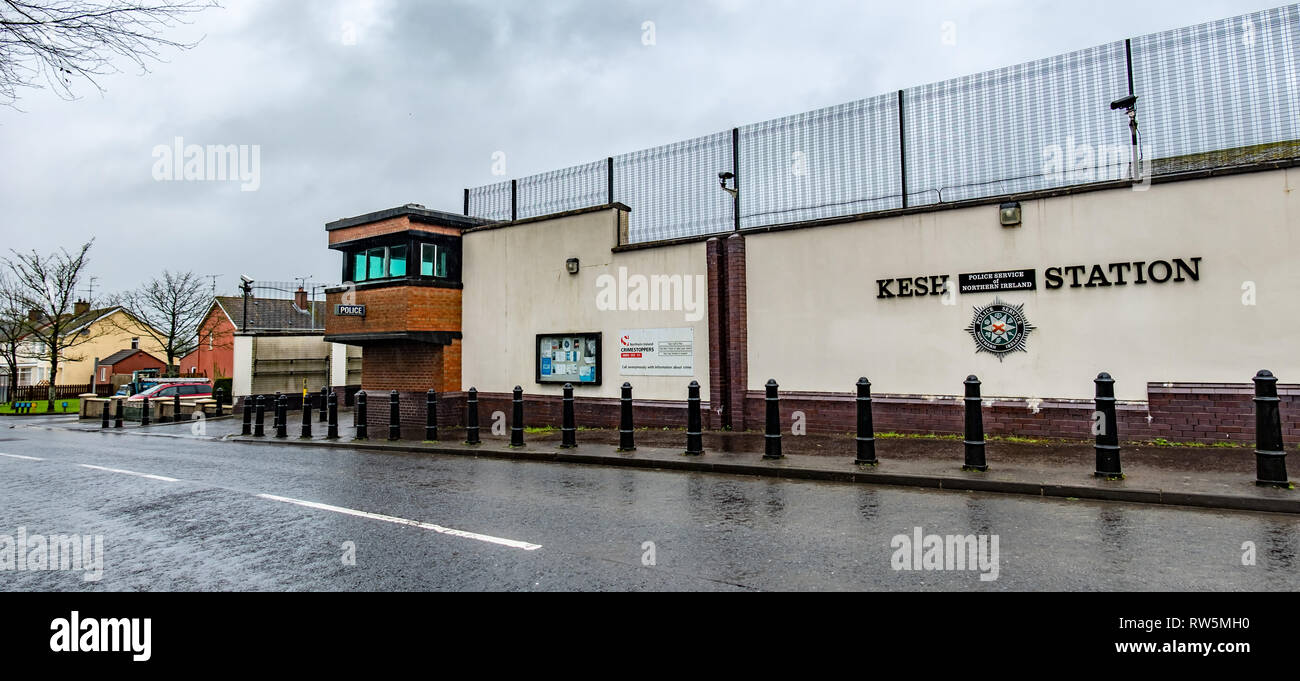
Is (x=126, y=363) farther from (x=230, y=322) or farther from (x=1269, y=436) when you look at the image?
(x=1269, y=436)

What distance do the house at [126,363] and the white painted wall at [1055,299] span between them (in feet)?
208

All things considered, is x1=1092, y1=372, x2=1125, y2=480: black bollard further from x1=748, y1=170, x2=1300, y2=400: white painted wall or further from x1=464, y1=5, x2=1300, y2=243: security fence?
x1=464, y1=5, x2=1300, y2=243: security fence

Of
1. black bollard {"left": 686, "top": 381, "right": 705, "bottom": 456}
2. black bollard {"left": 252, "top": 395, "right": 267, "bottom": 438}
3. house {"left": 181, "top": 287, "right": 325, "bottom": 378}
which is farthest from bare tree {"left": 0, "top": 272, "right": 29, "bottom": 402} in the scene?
black bollard {"left": 686, "top": 381, "right": 705, "bottom": 456}

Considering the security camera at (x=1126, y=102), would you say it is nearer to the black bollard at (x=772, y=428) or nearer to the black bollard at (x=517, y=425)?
the black bollard at (x=772, y=428)

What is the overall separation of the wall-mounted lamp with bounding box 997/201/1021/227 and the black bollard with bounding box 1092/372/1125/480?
3.69 metres

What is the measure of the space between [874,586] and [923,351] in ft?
23.5

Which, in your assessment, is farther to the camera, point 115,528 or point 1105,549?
point 115,528

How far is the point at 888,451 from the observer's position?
348 inches

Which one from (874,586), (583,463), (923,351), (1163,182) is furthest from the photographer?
(923,351)

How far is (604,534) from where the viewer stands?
5.21 m

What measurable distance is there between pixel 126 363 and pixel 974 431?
69.2 m

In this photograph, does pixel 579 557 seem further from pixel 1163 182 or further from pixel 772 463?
pixel 1163 182

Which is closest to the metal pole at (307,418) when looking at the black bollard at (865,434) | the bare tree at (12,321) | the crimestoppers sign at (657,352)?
the crimestoppers sign at (657,352)

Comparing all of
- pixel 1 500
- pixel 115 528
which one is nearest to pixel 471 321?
pixel 1 500
